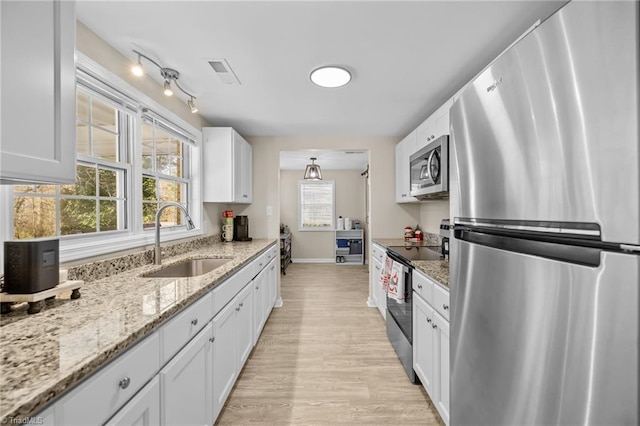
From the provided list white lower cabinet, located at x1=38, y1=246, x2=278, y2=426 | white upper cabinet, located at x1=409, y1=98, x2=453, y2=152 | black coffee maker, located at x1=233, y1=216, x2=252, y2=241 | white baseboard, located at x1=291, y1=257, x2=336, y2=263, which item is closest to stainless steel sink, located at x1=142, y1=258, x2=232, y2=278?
white lower cabinet, located at x1=38, y1=246, x2=278, y2=426

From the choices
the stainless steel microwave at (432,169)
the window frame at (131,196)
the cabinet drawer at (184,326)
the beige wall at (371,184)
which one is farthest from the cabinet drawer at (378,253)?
the cabinet drawer at (184,326)

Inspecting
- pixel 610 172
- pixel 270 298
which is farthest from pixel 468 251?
pixel 270 298

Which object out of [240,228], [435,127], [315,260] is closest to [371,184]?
[435,127]

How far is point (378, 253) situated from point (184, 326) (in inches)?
98.5

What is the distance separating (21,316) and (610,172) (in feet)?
5.49

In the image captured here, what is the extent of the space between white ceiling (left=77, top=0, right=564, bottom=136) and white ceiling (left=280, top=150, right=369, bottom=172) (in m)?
2.49

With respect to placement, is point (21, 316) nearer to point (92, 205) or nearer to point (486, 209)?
point (92, 205)

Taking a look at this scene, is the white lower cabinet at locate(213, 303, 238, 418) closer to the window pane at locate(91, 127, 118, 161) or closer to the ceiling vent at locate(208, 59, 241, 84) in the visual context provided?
the window pane at locate(91, 127, 118, 161)

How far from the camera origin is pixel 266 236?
3855mm

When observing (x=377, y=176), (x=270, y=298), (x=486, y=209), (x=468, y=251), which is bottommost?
(x=270, y=298)

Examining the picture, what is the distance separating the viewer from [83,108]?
169 cm

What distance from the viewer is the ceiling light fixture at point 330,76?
200cm

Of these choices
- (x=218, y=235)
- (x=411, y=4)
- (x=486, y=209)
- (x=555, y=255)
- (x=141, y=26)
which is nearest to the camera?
(x=555, y=255)

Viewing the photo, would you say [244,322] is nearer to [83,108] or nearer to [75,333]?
[75,333]
